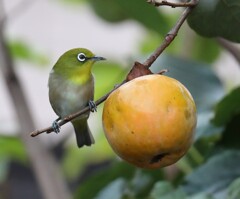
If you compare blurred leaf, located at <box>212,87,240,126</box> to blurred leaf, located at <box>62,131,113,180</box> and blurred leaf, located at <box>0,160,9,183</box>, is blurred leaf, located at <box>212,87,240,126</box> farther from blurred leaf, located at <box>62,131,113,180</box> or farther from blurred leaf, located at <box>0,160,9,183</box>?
blurred leaf, located at <box>62,131,113,180</box>

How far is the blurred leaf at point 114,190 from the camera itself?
107 cm

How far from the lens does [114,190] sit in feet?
3.55

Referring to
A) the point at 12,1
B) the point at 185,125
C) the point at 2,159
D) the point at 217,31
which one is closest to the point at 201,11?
the point at 217,31

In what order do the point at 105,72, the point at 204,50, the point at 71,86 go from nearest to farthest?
1. the point at 71,86
2. the point at 204,50
3. the point at 105,72

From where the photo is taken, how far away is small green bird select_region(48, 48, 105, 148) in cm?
76

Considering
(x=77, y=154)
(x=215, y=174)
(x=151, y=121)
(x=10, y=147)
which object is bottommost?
(x=77, y=154)

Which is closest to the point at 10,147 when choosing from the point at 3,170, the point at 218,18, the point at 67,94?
the point at 3,170

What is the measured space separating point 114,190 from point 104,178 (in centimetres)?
12

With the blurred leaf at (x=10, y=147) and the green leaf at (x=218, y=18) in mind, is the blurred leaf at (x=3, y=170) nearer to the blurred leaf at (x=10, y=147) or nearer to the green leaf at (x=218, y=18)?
the blurred leaf at (x=10, y=147)

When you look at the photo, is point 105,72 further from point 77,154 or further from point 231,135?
point 231,135

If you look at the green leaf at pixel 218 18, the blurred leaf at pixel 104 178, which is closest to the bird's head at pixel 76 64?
the green leaf at pixel 218 18

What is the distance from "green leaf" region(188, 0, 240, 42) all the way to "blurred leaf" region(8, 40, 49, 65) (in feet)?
3.96

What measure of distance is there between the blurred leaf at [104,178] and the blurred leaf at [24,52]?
790mm

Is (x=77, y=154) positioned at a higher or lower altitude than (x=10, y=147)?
lower
